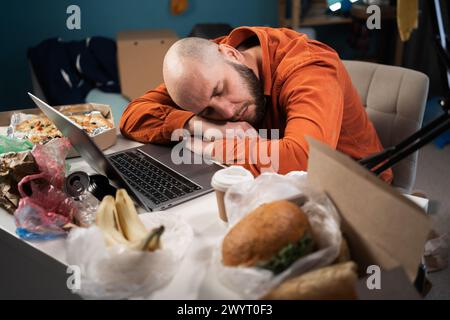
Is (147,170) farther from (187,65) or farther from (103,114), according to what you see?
(103,114)

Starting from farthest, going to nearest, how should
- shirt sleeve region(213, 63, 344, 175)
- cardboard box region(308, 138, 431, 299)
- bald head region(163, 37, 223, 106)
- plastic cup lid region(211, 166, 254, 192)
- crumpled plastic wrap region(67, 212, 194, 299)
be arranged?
bald head region(163, 37, 223, 106) < shirt sleeve region(213, 63, 344, 175) < plastic cup lid region(211, 166, 254, 192) < crumpled plastic wrap region(67, 212, 194, 299) < cardboard box region(308, 138, 431, 299)

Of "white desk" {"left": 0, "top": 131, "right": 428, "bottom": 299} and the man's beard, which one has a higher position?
the man's beard

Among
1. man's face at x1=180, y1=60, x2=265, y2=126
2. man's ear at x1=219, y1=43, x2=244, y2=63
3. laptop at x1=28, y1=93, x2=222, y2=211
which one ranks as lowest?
laptop at x1=28, y1=93, x2=222, y2=211

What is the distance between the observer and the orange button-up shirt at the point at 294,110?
1.23 meters

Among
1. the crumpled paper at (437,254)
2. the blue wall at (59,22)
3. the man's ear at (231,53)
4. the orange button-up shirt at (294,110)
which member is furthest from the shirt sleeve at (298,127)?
the blue wall at (59,22)

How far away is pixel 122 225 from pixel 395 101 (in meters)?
1.08

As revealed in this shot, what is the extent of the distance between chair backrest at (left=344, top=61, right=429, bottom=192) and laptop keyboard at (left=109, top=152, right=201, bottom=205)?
0.79m

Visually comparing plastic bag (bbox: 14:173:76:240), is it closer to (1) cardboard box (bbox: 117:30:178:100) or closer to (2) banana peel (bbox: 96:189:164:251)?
(2) banana peel (bbox: 96:189:164:251)

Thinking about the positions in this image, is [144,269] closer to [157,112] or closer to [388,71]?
[157,112]

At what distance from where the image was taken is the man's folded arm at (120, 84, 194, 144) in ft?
4.91

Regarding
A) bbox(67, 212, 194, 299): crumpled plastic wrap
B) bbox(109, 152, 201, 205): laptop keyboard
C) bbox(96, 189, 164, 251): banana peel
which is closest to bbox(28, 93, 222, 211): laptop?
bbox(109, 152, 201, 205): laptop keyboard

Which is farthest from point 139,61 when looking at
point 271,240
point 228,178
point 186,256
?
point 271,240

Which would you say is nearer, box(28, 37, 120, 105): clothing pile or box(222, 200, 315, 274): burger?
box(222, 200, 315, 274): burger

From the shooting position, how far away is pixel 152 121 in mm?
1556
